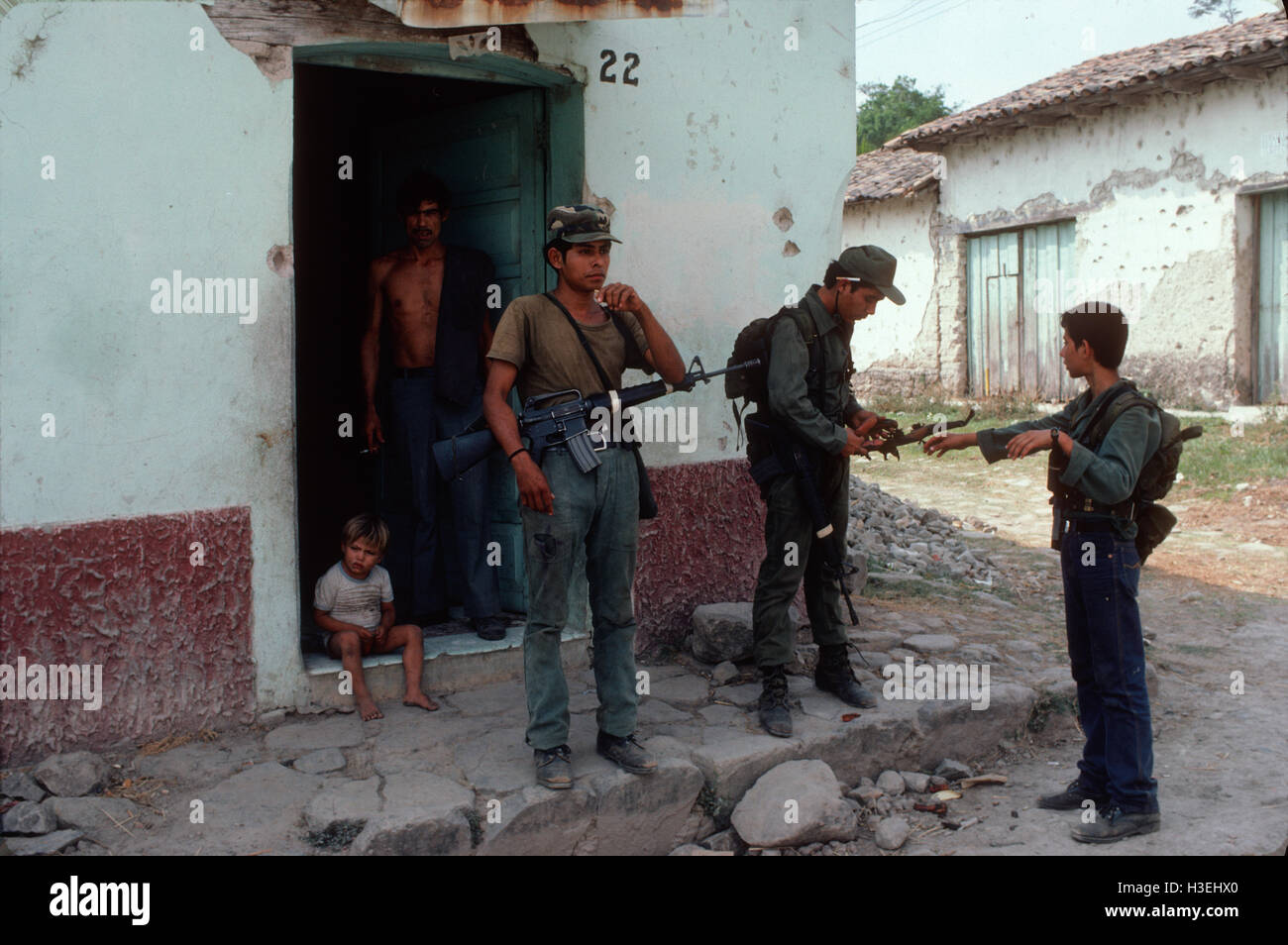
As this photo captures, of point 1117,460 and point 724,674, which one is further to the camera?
point 724,674

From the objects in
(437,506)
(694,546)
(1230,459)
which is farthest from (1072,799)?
(1230,459)

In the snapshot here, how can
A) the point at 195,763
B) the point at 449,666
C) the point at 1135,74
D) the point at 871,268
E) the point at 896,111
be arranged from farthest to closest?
the point at 896,111 → the point at 1135,74 → the point at 449,666 → the point at 871,268 → the point at 195,763

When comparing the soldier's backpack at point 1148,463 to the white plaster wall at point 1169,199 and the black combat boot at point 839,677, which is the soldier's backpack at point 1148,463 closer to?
the black combat boot at point 839,677

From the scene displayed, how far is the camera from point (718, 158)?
5.36 m

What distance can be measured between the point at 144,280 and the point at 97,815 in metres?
1.86

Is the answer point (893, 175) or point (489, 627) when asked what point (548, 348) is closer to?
point (489, 627)

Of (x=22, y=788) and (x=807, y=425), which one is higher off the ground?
(x=807, y=425)

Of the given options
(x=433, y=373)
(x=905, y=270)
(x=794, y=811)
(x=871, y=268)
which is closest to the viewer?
(x=794, y=811)

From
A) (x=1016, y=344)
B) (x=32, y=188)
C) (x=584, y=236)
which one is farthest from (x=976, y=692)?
(x=1016, y=344)

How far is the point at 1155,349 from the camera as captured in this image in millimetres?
12180

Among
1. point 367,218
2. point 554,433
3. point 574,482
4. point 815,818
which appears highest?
point 367,218

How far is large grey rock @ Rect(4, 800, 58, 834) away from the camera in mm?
3459

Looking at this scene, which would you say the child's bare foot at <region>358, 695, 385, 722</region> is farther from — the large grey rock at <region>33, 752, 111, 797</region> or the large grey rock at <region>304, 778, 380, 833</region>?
the large grey rock at <region>33, 752, 111, 797</region>

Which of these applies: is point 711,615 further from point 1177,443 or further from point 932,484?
point 932,484
